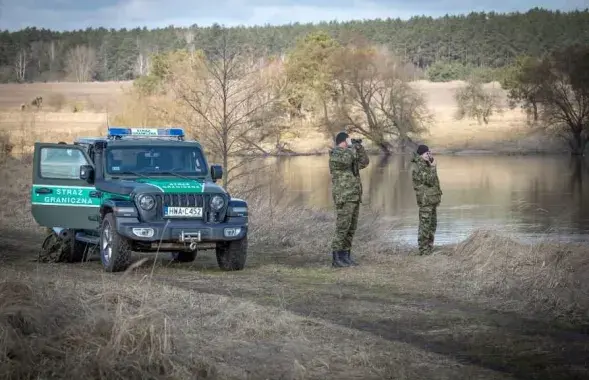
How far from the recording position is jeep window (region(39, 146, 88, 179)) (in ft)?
48.6

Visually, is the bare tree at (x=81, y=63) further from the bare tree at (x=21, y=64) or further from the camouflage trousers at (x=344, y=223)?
the camouflage trousers at (x=344, y=223)

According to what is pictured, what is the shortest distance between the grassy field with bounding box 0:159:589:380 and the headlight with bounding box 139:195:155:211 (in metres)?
0.99

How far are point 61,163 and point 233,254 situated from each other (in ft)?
10.7

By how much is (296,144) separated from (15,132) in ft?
87.6

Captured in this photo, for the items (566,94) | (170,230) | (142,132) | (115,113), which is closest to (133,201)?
(170,230)

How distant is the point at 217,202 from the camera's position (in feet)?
43.6

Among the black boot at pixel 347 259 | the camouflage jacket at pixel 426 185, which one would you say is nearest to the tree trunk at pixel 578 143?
the camouflage jacket at pixel 426 185

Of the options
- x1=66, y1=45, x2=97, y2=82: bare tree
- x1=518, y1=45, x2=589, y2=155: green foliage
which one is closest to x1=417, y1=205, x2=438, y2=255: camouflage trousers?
x1=518, y1=45, x2=589, y2=155: green foliage

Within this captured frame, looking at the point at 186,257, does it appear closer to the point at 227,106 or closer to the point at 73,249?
the point at 73,249

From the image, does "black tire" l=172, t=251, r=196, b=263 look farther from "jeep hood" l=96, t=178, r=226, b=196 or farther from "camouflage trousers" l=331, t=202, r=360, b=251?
"camouflage trousers" l=331, t=202, r=360, b=251

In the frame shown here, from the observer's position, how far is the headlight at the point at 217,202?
43.5ft

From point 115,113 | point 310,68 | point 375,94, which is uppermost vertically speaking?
point 310,68

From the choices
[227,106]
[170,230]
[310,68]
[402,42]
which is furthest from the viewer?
[402,42]

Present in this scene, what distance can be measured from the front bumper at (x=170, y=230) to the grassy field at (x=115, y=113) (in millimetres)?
27779
